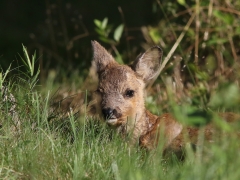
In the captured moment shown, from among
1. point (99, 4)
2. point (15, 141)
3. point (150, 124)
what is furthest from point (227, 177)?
point (99, 4)

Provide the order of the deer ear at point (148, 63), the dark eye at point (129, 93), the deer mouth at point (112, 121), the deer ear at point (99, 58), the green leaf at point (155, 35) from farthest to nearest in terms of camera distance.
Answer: the green leaf at point (155, 35) → the deer ear at point (99, 58) → the deer ear at point (148, 63) → the dark eye at point (129, 93) → the deer mouth at point (112, 121)

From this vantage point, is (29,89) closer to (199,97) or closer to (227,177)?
(227,177)

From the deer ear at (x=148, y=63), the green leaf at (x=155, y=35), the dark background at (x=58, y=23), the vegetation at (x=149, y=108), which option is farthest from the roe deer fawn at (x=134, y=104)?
the dark background at (x=58, y=23)

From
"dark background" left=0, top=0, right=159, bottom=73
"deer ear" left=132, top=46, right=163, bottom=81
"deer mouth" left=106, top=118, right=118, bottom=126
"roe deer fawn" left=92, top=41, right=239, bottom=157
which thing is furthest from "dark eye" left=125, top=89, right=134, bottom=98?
"dark background" left=0, top=0, right=159, bottom=73

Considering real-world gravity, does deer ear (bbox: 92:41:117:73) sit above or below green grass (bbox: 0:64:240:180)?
above

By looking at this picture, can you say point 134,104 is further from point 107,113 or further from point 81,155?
point 81,155

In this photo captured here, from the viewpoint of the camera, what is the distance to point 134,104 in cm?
711

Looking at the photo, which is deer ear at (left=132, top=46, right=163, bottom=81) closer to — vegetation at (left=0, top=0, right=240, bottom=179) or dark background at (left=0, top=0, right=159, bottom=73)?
vegetation at (left=0, top=0, right=240, bottom=179)

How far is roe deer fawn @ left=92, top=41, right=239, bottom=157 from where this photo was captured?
263 inches

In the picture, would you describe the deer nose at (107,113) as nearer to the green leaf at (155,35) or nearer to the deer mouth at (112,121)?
the deer mouth at (112,121)

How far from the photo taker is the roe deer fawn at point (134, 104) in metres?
6.68

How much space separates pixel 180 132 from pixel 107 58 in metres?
1.37

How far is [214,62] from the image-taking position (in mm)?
8898

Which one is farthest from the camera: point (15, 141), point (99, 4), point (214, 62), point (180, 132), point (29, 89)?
point (99, 4)
